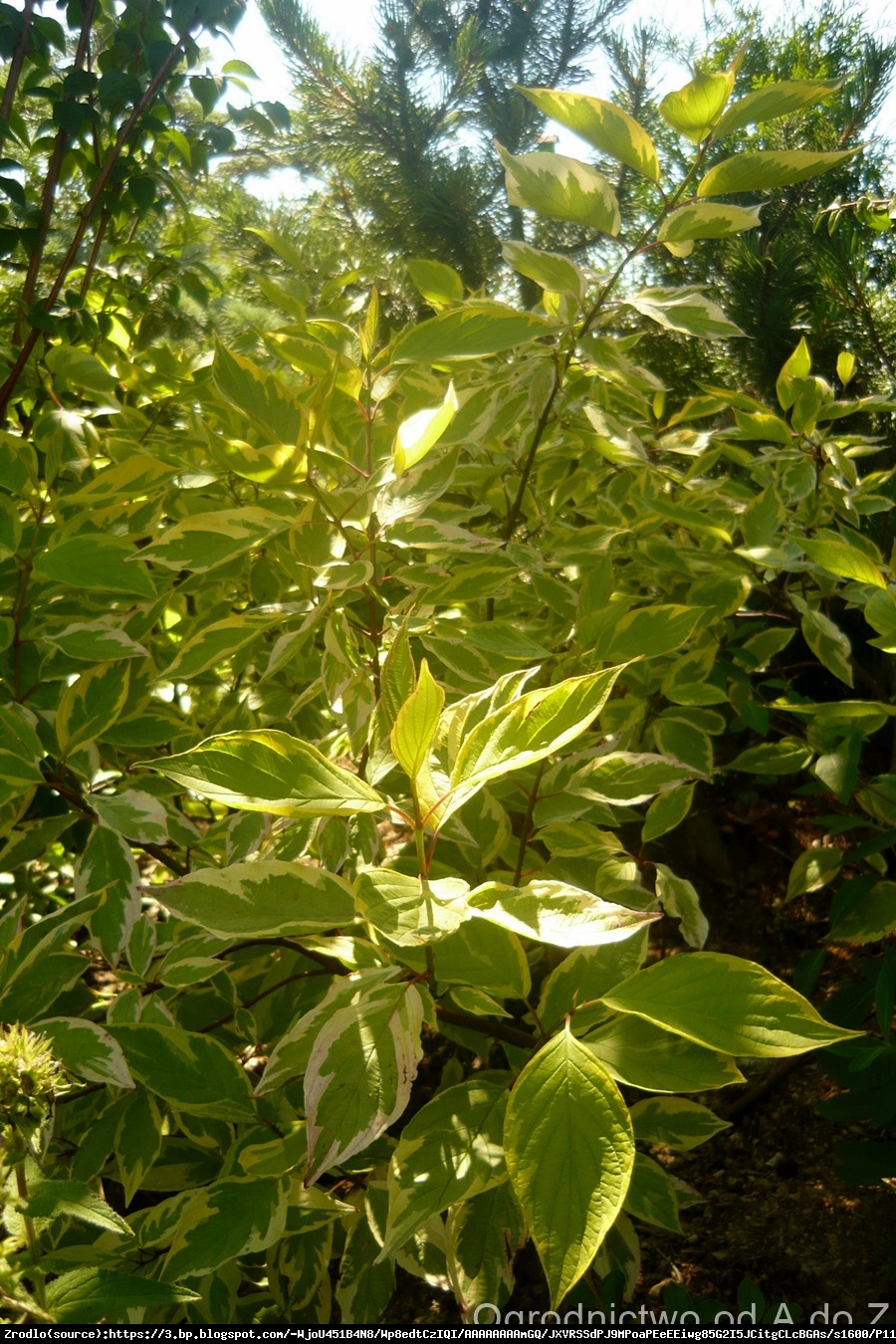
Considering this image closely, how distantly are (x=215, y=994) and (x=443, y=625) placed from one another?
0.44 m

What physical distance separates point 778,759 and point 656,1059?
1.84 ft

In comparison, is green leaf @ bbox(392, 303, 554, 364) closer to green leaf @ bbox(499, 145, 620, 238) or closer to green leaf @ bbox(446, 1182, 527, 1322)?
green leaf @ bbox(499, 145, 620, 238)

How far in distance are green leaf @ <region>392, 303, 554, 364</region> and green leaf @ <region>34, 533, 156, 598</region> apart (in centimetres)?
27

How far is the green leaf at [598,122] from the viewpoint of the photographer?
0.75 metres

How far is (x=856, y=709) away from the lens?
3.10 ft

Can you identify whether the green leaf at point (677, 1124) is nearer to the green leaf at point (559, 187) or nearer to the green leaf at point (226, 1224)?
the green leaf at point (226, 1224)

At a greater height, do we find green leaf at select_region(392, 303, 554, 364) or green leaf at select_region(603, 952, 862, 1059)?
green leaf at select_region(392, 303, 554, 364)

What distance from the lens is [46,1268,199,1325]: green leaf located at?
499 mm

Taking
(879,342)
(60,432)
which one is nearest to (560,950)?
(60,432)

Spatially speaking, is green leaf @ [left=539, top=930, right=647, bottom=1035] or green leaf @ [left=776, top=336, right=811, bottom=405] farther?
green leaf @ [left=776, top=336, right=811, bottom=405]

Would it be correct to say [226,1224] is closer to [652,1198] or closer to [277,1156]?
[277,1156]

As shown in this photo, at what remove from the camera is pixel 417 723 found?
52cm

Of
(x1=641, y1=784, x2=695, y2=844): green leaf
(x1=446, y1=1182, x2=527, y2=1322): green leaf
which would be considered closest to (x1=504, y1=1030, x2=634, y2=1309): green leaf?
(x1=446, y1=1182, x2=527, y2=1322): green leaf

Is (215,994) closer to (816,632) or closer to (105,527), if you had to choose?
(105,527)
